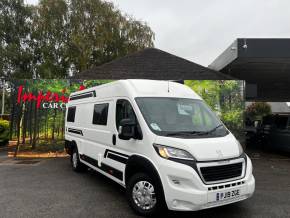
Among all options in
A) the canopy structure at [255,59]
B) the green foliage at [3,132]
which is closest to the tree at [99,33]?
the green foliage at [3,132]

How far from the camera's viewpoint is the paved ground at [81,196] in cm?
486

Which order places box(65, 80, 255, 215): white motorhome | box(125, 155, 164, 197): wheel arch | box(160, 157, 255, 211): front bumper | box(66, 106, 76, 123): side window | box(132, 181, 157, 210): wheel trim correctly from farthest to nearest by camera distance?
box(66, 106, 76, 123): side window
box(132, 181, 157, 210): wheel trim
box(125, 155, 164, 197): wheel arch
box(65, 80, 255, 215): white motorhome
box(160, 157, 255, 211): front bumper

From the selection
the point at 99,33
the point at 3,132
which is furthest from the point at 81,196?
the point at 99,33

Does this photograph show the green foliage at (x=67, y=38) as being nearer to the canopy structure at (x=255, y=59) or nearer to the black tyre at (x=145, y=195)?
the canopy structure at (x=255, y=59)

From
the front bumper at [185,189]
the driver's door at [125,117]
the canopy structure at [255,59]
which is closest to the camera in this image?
the front bumper at [185,189]

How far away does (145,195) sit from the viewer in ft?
14.8

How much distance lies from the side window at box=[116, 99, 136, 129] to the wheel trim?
1.19 metres

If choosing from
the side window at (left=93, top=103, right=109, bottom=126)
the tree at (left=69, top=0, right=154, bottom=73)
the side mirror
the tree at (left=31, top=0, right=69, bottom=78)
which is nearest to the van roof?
the side window at (left=93, top=103, right=109, bottom=126)

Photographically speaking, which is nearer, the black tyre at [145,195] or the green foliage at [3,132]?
the black tyre at [145,195]

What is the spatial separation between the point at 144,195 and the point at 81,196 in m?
1.95

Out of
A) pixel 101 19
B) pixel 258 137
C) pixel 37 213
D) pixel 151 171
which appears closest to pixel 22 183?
pixel 37 213

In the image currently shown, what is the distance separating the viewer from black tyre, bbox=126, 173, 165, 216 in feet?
14.1

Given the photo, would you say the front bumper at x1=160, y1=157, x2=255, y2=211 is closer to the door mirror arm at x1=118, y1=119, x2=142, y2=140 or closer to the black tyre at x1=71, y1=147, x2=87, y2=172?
the door mirror arm at x1=118, y1=119, x2=142, y2=140

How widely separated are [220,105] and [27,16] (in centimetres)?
2472
